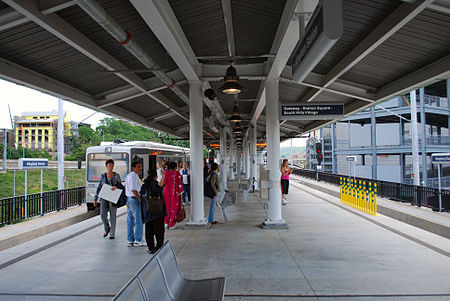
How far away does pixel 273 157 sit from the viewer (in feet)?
30.0

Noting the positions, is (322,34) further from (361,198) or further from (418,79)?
(361,198)

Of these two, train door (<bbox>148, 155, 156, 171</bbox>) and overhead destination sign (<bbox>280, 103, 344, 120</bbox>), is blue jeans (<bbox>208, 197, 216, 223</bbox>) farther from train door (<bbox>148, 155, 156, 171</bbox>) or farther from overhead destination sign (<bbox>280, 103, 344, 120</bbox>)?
train door (<bbox>148, 155, 156, 171</bbox>)

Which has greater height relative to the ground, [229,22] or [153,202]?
[229,22]

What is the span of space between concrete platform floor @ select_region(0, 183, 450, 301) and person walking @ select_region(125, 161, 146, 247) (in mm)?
319

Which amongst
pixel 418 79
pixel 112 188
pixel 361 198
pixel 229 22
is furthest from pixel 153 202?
pixel 361 198

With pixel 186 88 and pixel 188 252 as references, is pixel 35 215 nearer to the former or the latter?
pixel 186 88

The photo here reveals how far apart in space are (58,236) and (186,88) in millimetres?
6335

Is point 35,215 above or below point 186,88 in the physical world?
below

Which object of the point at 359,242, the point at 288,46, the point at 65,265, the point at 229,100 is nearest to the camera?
the point at 65,265

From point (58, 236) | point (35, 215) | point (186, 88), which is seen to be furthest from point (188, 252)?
point (35, 215)

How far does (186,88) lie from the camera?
11297 mm

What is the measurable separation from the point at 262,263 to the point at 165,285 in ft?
8.84

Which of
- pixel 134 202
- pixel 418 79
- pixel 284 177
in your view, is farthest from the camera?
pixel 284 177

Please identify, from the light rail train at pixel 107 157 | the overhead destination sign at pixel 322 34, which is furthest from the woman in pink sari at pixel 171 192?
the overhead destination sign at pixel 322 34
